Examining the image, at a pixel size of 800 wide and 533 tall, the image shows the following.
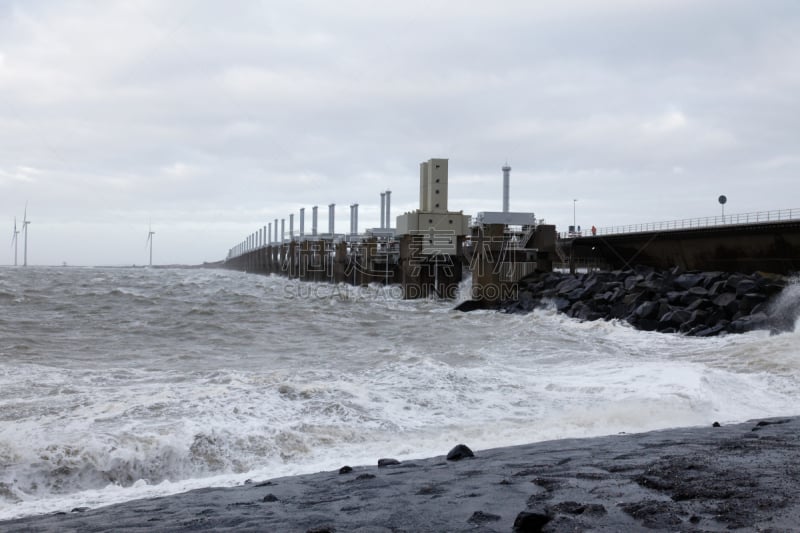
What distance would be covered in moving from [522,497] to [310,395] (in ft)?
16.6

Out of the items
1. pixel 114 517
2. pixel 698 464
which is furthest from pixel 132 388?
pixel 698 464

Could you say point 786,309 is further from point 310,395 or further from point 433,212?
point 433,212

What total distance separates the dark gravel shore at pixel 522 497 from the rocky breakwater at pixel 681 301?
11.9 m

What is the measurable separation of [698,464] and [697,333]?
1273 cm

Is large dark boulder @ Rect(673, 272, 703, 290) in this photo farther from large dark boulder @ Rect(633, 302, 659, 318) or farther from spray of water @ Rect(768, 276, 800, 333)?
large dark boulder @ Rect(633, 302, 659, 318)

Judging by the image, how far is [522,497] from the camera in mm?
4426

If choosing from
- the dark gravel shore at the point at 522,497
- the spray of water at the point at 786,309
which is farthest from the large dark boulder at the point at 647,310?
the dark gravel shore at the point at 522,497

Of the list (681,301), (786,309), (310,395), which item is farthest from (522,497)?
(681,301)

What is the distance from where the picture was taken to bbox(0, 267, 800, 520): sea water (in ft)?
20.7

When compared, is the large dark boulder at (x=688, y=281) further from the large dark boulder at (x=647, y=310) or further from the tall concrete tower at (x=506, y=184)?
the tall concrete tower at (x=506, y=184)

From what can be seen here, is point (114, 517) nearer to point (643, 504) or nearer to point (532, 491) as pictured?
point (532, 491)

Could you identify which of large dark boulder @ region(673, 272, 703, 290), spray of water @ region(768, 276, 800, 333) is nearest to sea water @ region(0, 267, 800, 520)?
spray of water @ region(768, 276, 800, 333)

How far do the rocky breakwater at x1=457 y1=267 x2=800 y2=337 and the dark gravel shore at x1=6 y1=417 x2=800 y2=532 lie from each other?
11.9m

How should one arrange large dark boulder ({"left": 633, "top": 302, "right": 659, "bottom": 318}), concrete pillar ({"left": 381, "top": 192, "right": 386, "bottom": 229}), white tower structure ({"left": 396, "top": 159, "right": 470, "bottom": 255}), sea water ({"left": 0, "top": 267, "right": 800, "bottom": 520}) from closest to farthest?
1. sea water ({"left": 0, "top": 267, "right": 800, "bottom": 520})
2. large dark boulder ({"left": 633, "top": 302, "right": 659, "bottom": 318})
3. white tower structure ({"left": 396, "top": 159, "right": 470, "bottom": 255})
4. concrete pillar ({"left": 381, "top": 192, "right": 386, "bottom": 229})
